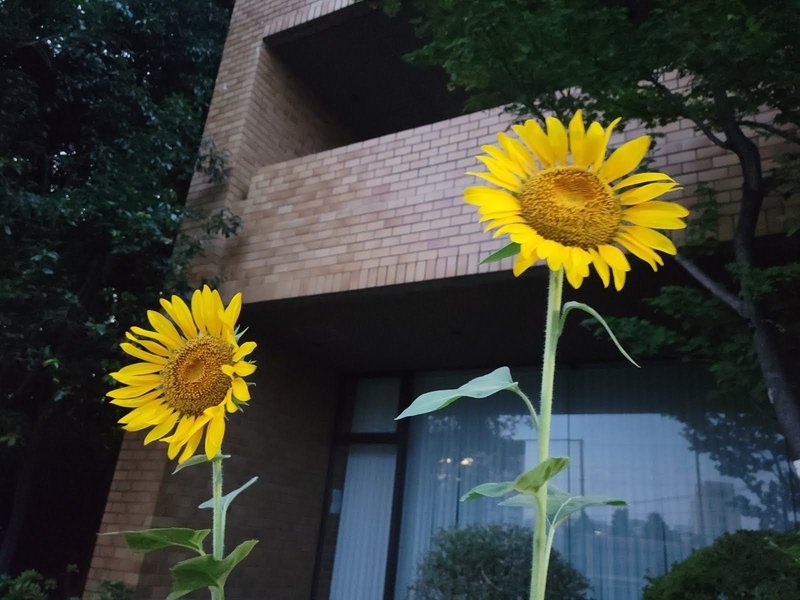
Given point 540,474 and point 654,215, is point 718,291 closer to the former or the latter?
point 654,215

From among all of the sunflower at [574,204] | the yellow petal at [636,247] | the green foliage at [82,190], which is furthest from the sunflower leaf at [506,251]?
the green foliage at [82,190]

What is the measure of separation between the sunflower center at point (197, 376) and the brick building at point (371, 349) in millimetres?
3696

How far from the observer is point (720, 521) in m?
5.49

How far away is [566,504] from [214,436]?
0.46 meters

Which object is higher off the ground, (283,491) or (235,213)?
(235,213)

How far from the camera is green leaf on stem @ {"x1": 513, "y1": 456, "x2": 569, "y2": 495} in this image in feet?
2.08

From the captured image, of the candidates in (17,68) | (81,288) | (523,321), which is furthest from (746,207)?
(17,68)

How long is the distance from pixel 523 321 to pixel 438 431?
6.58 feet

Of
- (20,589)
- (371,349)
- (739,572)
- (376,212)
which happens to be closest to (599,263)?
(739,572)

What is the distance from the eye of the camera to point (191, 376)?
0.97 m

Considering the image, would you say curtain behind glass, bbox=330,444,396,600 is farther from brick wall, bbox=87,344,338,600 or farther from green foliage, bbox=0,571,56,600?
green foliage, bbox=0,571,56,600


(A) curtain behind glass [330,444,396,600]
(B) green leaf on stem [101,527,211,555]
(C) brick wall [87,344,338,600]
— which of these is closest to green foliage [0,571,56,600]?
(C) brick wall [87,344,338,600]

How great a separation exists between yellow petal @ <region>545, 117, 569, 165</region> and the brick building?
3.45 meters

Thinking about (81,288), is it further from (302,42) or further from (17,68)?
(302,42)
